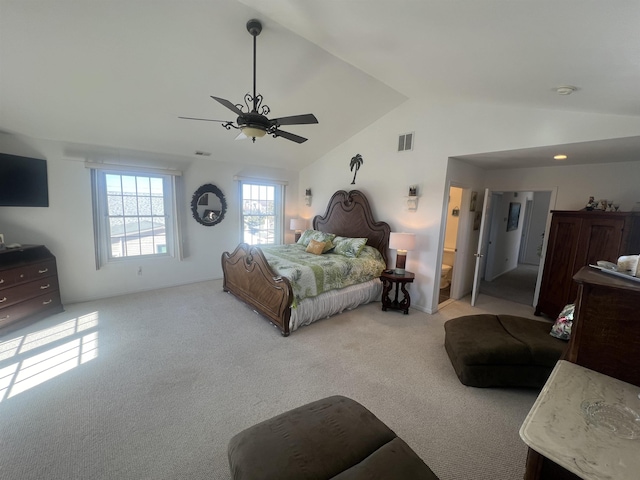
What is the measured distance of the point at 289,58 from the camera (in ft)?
9.32

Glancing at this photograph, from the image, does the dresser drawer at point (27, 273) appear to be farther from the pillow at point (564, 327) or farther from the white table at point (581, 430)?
the pillow at point (564, 327)

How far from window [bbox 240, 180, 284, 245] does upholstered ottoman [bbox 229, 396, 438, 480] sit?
15.3ft

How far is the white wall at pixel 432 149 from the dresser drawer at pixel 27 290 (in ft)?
15.3

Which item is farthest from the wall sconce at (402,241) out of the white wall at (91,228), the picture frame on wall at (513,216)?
the picture frame on wall at (513,216)

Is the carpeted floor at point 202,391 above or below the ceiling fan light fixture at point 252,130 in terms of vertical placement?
below

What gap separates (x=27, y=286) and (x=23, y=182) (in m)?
1.35

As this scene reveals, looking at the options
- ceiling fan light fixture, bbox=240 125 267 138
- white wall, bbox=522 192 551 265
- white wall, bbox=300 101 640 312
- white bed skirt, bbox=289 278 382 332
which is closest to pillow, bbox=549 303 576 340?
white wall, bbox=300 101 640 312

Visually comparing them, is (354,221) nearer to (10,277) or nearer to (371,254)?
(371,254)

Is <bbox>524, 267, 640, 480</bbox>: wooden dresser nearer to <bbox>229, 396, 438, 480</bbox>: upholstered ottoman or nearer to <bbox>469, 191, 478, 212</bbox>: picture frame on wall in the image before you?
<bbox>229, 396, 438, 480</bbox>: upholstered ottoman

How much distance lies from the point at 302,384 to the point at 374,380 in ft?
→ 2.22

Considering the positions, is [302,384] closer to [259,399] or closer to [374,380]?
[259,399]

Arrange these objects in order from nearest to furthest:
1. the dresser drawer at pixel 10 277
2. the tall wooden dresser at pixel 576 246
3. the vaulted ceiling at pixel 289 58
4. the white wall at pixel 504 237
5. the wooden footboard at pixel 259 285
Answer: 1. the vaulted ceiling at pixel 289 58
2. the dresser drawer at pixel 10 277
3. the tall wooden dresser at pixel 576 246
4. the wooden footboard at pixel 259 285
5. the white wall at pixel 504 237

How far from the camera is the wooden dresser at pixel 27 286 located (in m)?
3.06

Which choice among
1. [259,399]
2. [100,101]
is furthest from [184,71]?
[259,399]
